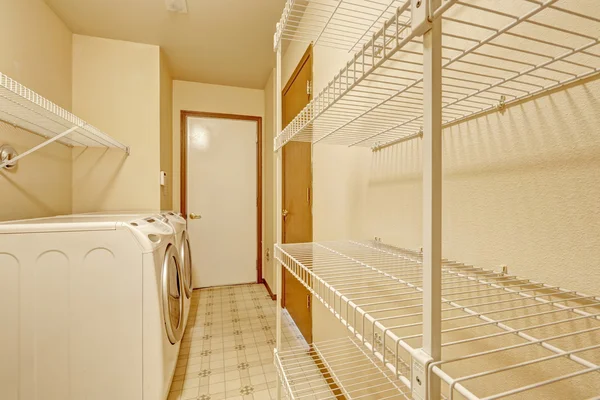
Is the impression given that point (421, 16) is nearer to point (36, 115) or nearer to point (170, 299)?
point (170, 299)

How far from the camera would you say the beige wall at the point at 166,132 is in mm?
2590

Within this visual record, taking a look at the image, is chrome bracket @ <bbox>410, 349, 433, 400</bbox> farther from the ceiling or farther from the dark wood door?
the ceiling

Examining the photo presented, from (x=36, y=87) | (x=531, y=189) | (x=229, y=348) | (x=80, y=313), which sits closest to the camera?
(x=531, y=189)

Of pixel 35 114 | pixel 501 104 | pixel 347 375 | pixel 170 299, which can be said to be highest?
pixel 35 114

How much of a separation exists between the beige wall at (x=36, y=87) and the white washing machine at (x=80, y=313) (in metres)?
0.64

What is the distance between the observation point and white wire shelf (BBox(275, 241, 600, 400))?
37 centimetres

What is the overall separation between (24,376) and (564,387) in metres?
1.79

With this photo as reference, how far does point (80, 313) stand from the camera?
1.19 meters

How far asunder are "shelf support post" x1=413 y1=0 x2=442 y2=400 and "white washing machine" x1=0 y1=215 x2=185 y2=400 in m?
A: 1.25

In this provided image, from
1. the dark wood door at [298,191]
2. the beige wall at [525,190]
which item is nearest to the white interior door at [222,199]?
the dark wood door at [298,191]

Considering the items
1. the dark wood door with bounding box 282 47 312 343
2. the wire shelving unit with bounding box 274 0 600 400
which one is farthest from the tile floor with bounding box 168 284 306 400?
the wire shelving unit with bounding box 274 0 600 400

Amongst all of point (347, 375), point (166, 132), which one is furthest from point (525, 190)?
point (166, 132)

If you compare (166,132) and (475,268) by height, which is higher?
(166,132)

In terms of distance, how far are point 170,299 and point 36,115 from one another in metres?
1.16
